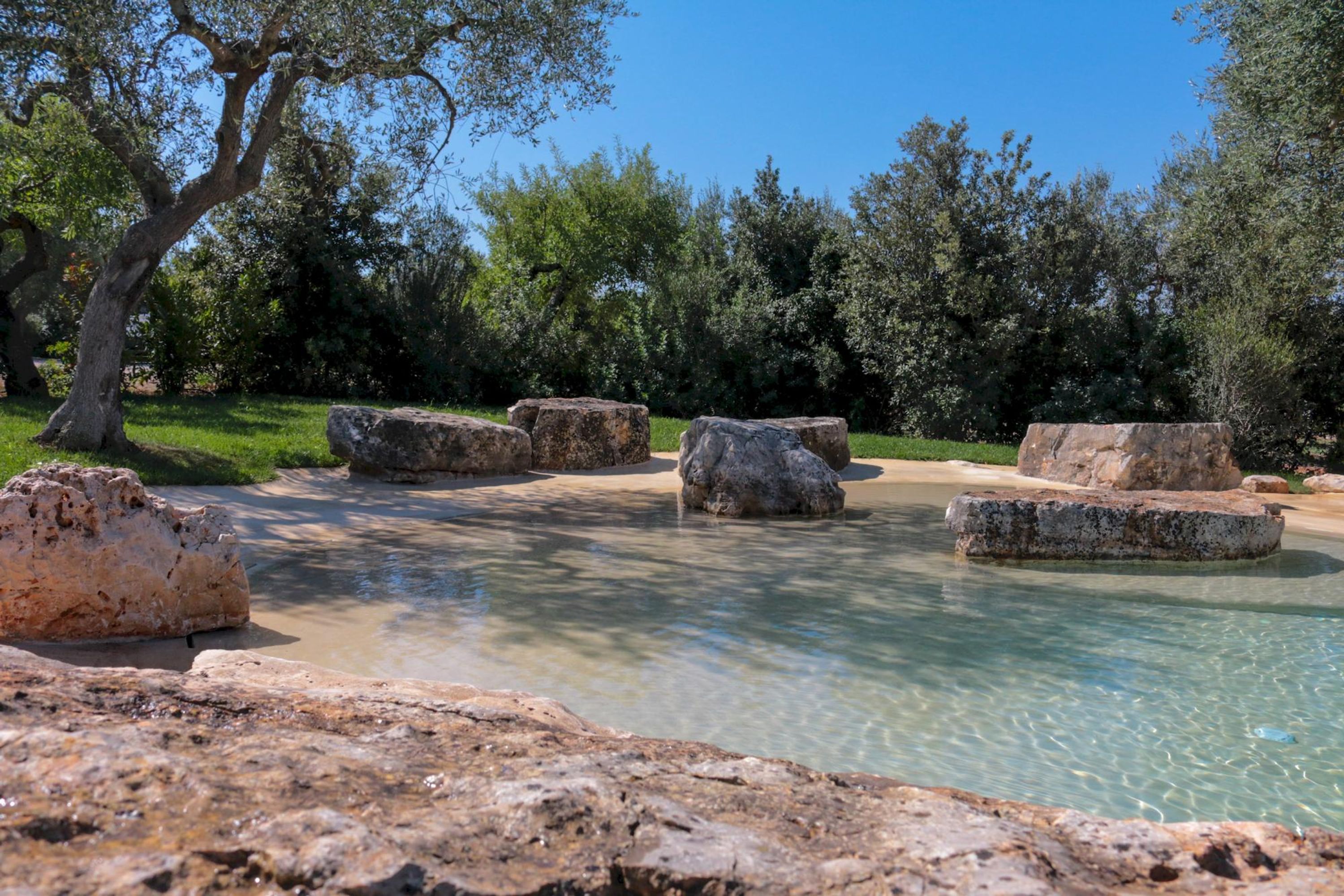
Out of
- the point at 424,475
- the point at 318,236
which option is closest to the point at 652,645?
the point at 424,475

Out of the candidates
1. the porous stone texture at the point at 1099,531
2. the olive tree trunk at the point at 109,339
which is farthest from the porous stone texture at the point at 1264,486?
the olive tree trunk at the point at 109,339

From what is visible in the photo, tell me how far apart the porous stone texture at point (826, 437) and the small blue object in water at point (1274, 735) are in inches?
372

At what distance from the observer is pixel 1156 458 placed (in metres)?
13.5

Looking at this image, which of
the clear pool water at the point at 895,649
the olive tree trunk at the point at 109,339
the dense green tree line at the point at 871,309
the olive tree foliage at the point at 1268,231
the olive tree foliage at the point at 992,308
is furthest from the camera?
the olive tree foliage at the point at 992,308

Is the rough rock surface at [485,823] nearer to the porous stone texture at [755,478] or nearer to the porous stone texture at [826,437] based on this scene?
the porous stone texture at [755,478]

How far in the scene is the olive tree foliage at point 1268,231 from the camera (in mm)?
11977

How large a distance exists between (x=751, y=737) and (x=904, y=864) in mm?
2536

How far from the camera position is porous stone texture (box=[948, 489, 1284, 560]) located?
8.59 metres

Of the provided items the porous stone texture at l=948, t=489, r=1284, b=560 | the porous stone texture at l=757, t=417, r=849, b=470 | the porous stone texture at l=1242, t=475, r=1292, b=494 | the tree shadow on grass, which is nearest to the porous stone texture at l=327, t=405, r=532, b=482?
the tree shadow on grass

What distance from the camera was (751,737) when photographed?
4.20m

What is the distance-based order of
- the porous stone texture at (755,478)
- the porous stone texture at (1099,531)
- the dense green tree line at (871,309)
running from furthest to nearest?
1. the dense green tree line at (871,309)
2. the porous stone texture at (755,478)
3. the porous stone texture at (1099,531)

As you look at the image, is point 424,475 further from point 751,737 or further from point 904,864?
point 904,864

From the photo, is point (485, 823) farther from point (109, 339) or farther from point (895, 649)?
point (109, 339)

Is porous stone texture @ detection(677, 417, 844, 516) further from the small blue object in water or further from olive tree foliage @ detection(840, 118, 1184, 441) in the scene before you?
olive tree foliage @ detection(840, 118, 1184, 441)
